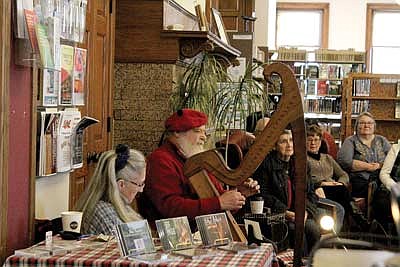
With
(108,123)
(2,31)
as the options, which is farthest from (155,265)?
(108,123)

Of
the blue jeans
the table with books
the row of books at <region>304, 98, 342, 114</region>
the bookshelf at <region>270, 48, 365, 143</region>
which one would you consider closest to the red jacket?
the table with books

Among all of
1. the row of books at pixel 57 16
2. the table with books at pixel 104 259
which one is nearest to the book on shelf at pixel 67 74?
the row of books at pixel 57 16

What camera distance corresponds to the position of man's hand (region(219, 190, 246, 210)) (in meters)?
3.66

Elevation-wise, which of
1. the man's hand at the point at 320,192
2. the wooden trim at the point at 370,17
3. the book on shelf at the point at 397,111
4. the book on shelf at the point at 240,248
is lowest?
the man's hand at the point at 320,192

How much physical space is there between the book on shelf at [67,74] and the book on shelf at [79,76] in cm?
6

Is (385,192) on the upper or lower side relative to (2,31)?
lower

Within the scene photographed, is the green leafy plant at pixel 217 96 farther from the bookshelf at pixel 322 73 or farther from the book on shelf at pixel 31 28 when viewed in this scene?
the bookshelf at pixel 322 73

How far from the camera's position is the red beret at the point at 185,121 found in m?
3.96

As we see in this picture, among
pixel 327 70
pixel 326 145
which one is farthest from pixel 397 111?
pixel 326 145

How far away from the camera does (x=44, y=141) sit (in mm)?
3412

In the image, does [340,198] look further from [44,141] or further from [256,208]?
[44,141]

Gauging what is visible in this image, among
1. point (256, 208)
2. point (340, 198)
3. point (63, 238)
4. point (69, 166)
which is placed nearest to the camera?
point (63, 238)

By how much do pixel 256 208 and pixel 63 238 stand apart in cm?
185

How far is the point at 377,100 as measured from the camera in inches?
387
